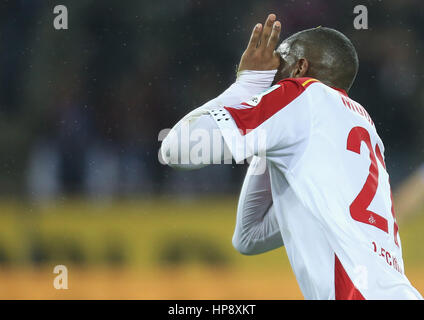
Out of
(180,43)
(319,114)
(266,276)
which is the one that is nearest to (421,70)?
(180,43)

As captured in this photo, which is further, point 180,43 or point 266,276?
point 180,43

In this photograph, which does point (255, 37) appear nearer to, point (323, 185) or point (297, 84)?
point (297, 84)

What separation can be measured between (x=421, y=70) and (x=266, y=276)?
3.11 metres

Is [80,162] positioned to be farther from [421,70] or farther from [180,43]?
[421,70]

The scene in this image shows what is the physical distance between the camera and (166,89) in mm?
7156

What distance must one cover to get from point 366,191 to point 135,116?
5.39 m

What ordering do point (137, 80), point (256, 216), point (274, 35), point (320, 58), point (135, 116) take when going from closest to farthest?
point (274, 35)
point (320, 58)
point (256, 216)
point (135, 116)
point (137, 80)

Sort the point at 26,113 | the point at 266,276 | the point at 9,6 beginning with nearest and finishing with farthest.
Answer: the point at 266,276 < the point at 26,113 < the point at 9,6

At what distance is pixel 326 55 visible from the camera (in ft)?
7.21

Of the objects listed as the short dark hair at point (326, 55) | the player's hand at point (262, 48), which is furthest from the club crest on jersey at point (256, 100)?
the short dark hair at point (326, 55)

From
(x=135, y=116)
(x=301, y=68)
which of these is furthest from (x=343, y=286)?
(x=135, y=116)

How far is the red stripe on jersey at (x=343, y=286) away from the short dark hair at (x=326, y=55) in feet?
2.14

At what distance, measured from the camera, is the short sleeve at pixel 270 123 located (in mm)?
1837
